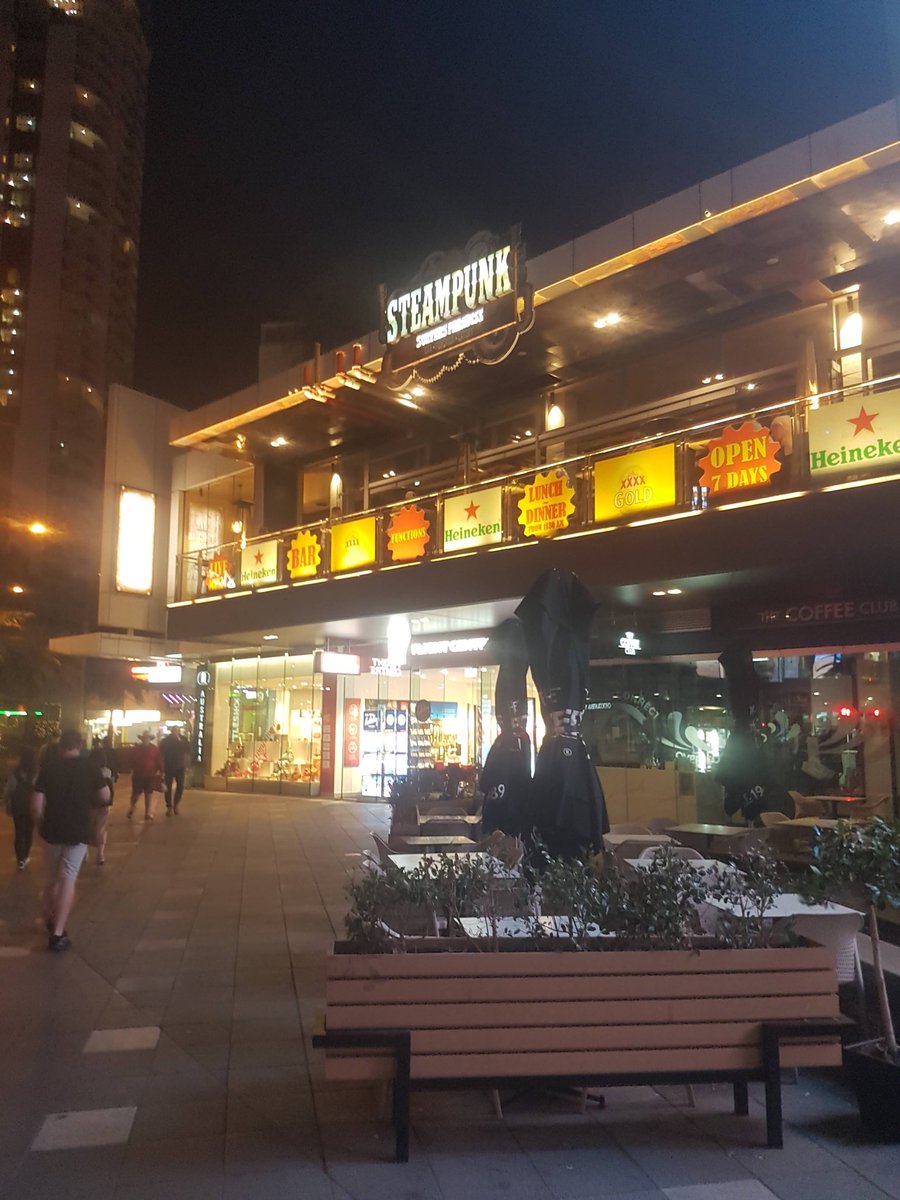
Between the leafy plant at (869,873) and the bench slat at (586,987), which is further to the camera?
the leafy plant at (869,873)

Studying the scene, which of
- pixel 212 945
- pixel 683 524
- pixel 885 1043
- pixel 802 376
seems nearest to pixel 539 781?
pixel 885 1043

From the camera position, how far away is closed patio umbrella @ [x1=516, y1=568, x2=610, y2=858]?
6031 millimetres

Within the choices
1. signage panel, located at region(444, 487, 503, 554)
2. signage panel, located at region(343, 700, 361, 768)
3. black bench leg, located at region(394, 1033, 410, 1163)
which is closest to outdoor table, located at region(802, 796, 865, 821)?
signage panel, located at region(444, 487, 503, 554)

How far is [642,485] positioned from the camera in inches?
476

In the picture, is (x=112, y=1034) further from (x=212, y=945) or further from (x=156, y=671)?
(x=156, y=671)

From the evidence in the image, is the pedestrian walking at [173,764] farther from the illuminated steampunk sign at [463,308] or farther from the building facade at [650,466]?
the illuminated steampunk sign at [463,308]

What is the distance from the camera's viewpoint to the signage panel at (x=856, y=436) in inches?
381

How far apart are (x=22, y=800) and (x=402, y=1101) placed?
9414 mm

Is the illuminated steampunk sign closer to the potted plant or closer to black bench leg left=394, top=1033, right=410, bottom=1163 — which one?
the potted plant

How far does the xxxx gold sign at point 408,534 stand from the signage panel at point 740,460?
5.09 meters

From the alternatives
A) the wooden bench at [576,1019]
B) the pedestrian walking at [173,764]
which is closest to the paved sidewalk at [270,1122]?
the wooden bench at [576,1019]

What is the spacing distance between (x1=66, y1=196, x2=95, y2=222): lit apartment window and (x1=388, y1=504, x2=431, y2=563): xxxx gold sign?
66213mm

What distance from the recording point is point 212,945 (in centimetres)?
811

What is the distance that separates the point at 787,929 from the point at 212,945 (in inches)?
209
